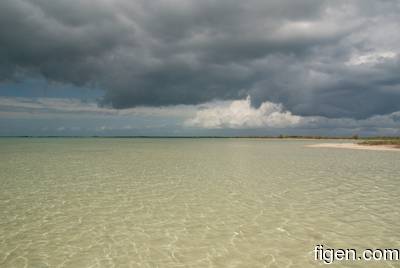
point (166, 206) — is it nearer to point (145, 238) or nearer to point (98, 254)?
point (145, 238)

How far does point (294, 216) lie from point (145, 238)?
20.7ft

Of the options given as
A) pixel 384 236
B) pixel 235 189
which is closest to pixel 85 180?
pixel 235 189

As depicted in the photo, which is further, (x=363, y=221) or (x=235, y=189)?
(x=235, y=189)

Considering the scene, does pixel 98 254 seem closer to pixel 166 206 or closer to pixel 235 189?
pixel 166 206

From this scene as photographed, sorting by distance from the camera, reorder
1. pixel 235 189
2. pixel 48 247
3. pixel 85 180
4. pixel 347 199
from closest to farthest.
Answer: pixel 48 247, pixel 347 199, pixel 235 189, pixel 85 180

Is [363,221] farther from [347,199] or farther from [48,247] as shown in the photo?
[48,247]

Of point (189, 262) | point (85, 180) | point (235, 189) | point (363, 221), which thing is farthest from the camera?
point (85, 180)

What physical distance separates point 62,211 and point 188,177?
11.4 meters

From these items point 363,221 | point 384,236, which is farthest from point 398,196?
point 384,236

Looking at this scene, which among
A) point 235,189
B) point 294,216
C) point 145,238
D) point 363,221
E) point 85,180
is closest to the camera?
point 145,238

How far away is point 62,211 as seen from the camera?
13531mm

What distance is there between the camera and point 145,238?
33.5 feet

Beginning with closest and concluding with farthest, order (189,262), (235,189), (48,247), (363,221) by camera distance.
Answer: (189,262)
(48,247)
(363,221)
(235,189)

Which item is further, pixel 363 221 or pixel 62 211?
pixel 62 211
